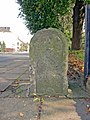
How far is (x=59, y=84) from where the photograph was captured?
6.50 meters

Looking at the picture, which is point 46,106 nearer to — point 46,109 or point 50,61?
point 46,109

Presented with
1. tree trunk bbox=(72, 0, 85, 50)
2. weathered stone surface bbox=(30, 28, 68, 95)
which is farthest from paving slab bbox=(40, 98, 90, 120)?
tree trunk bbox=(72, 0, 85, 50)

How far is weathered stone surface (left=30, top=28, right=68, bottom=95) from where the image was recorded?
641 centimetres

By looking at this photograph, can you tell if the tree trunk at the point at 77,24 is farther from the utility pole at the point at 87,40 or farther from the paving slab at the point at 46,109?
the paving slab at the point at 46,109

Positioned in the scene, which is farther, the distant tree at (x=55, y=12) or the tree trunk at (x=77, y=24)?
the tree trunk at (x=77, y=24)

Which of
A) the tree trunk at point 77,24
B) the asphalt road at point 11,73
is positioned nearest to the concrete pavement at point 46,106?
the asphalt road at point 11,73

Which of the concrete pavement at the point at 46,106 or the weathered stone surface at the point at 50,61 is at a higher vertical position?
the weathered stone surface at the point at 50,61

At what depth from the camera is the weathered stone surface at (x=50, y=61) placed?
6406 mm

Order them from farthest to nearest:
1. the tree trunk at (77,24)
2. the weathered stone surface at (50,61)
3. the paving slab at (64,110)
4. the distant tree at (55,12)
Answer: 1. the tree trunk at (77,24)
2. the distant tree at (55,12)
3. the weathered stone surface at (50,61)
4. the paving slab at (64,110)

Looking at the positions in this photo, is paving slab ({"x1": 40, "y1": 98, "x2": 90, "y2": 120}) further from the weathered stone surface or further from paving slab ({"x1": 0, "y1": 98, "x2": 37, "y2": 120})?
the weathered stone surface

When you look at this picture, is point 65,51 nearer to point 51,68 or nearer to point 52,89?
point 51,68

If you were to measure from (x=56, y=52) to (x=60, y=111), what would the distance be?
169cm

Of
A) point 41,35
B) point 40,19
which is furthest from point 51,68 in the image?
point 40,19

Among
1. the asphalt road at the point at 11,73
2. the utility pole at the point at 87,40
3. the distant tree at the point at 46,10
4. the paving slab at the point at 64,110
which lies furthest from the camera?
the distant tree at the point at 46,10
